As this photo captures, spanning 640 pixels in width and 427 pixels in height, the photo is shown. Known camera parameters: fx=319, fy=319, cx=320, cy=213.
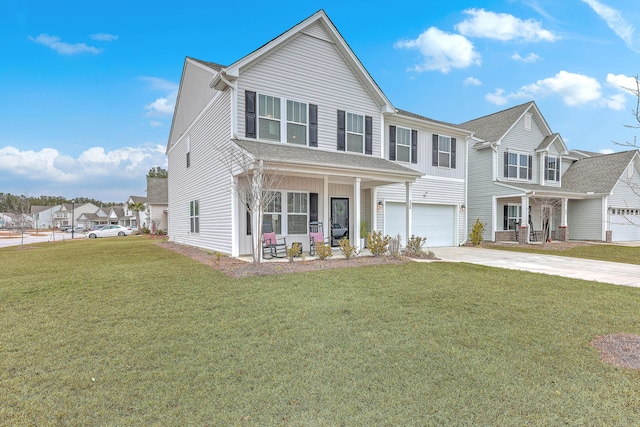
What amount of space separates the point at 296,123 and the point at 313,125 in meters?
0.72

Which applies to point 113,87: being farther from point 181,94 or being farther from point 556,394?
point 556,394

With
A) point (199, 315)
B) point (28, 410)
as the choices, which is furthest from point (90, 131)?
point (28, 410)

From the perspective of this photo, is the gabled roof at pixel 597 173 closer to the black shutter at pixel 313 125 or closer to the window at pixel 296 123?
the black shutter at pixel 313 125

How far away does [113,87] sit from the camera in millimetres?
18641

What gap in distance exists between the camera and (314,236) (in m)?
11.3

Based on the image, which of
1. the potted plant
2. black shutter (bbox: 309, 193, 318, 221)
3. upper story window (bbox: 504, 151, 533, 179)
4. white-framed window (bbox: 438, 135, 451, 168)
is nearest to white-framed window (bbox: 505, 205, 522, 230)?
upper story window (bbox: 504, 151, 533, 179)

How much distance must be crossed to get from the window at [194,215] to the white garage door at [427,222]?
29.0 feet

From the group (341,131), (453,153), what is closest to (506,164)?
(453,153)

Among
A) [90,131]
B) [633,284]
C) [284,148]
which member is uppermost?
[90,131]

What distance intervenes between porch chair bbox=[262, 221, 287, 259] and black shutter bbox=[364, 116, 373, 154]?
5.35 meters

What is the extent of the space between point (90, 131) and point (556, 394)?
29222 mm

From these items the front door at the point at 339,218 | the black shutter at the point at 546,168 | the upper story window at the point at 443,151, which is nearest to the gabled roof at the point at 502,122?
the black shutter at the point at 546,168

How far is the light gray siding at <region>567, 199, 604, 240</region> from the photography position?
21.2m

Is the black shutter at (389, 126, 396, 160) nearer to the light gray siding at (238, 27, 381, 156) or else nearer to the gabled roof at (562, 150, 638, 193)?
the light gray siding at (238, 27, 381, 156)
